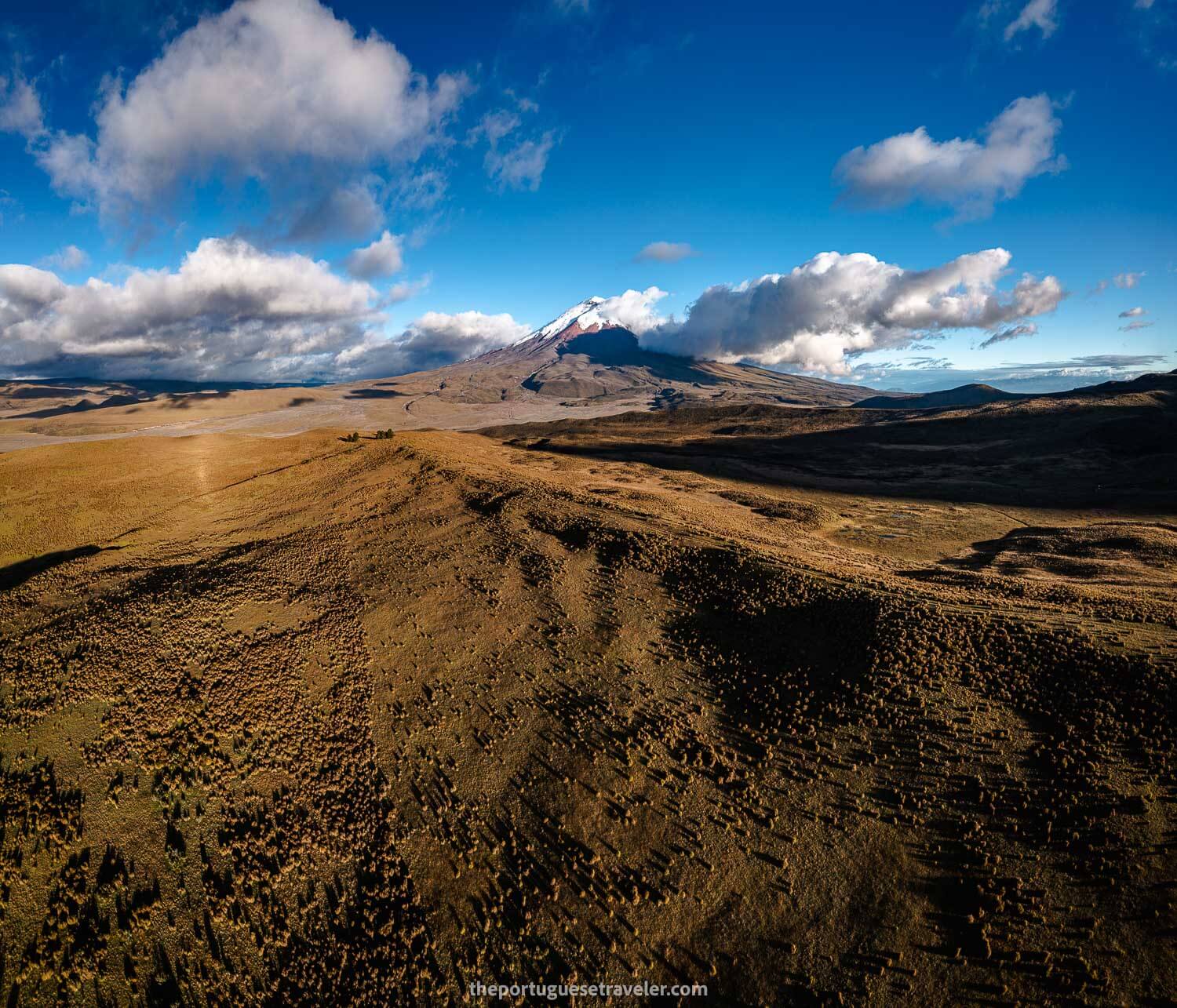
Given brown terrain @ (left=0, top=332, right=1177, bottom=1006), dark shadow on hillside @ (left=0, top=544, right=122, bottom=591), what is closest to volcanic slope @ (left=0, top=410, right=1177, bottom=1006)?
brown terrain @ (left=0, top=332, right=1177, bottom=1006)

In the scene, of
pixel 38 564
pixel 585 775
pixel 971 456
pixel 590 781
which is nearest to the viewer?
pixel 590 781

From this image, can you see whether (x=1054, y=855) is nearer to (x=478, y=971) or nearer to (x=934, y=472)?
(x=478, y=971)

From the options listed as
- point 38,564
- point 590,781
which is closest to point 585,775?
point 590,781

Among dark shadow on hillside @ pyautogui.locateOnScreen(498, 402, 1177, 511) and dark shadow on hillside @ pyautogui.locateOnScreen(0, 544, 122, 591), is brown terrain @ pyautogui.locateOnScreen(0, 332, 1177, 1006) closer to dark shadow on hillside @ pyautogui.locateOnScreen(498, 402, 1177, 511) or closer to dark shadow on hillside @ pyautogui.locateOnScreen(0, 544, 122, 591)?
dark shadow on hillside @ pyautogui.locateOnScreen(0, 544, 122, 591)

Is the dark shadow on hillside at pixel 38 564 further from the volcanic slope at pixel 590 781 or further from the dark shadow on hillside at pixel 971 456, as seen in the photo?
the dark shadow on hillside at pixel 971 456

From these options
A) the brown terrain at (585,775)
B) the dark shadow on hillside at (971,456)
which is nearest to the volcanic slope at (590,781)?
the brown terrain at (585,775)

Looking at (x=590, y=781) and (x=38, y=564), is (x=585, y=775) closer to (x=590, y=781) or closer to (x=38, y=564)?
(x=590, y=781)
